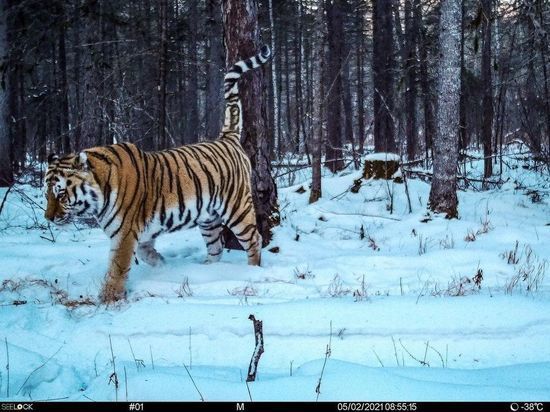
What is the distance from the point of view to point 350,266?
5.55 m

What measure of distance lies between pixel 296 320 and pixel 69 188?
2474mm

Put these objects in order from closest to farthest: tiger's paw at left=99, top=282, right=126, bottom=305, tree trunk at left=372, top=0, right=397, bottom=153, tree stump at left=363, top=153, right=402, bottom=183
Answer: tiger's paw at left=99, top=282, right=126, bottom=305 < tree stump at left=363, top=153, right=402, bottom=183 < tree trunk at left=372, top=0, right=397, bottom=153

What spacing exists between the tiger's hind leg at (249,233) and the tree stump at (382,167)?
5.13 m

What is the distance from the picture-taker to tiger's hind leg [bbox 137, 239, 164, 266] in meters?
5.56

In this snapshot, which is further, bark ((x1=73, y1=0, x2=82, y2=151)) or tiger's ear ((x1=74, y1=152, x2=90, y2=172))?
bark ((x1=73, y1=0, x2=82, y2=151))

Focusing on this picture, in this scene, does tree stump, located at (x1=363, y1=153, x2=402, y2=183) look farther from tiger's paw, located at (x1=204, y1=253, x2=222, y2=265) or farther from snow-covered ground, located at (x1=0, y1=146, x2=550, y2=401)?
tiger's paw, located at (x1=204, y1=253, x2=222, y2=265)

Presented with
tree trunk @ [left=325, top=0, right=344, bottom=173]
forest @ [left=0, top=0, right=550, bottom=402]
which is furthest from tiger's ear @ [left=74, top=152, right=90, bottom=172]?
tree trunk @ [left=325, top=0, right=344, bottom=173]

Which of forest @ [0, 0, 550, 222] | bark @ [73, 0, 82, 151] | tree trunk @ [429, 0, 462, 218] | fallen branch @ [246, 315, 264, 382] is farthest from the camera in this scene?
bark @ [73, 0, 82, 151]

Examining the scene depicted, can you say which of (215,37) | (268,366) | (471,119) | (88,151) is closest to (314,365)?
(268,366)

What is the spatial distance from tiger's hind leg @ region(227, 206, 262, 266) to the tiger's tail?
101 centimetres

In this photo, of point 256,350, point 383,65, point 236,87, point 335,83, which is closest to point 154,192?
point 236,87

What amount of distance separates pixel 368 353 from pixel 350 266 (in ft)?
7.35

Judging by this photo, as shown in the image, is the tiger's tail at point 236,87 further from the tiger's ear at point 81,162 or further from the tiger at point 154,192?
the tiger's ear at point 81,162

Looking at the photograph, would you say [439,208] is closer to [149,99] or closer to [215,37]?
[215,37]
